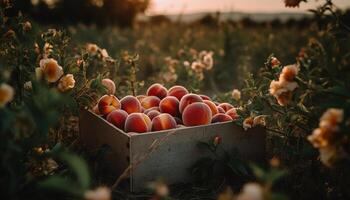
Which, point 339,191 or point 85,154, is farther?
point 85,154

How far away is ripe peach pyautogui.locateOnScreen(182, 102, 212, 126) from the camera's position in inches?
94.2

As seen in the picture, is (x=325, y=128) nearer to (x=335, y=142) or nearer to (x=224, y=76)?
(x=335, y=142)

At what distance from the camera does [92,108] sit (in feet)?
8.62

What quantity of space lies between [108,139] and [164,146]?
312 mm

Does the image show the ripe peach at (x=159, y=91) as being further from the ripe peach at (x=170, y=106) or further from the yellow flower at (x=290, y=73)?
the yellow flower at (x=290, y=73)

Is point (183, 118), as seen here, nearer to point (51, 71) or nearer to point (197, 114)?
point (197, 114)

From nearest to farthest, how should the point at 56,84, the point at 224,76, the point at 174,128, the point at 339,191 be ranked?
the point at 339,191 → the point at 56,84 → the point at 174,128 → the point at 224,76

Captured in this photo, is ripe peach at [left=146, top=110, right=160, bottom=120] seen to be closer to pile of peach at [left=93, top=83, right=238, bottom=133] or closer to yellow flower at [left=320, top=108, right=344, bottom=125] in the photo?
pile of peach at [left=93, top=83, right=238, bottom=133]

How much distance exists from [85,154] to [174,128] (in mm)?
479

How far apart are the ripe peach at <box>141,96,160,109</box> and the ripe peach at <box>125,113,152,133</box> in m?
0.40

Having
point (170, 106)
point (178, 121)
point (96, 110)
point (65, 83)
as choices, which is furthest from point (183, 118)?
point (65, 83)

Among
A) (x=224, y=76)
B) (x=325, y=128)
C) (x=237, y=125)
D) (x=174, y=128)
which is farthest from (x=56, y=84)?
(x=224, y=76)

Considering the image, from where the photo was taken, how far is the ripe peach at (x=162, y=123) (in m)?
2.34

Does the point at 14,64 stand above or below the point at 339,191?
above
